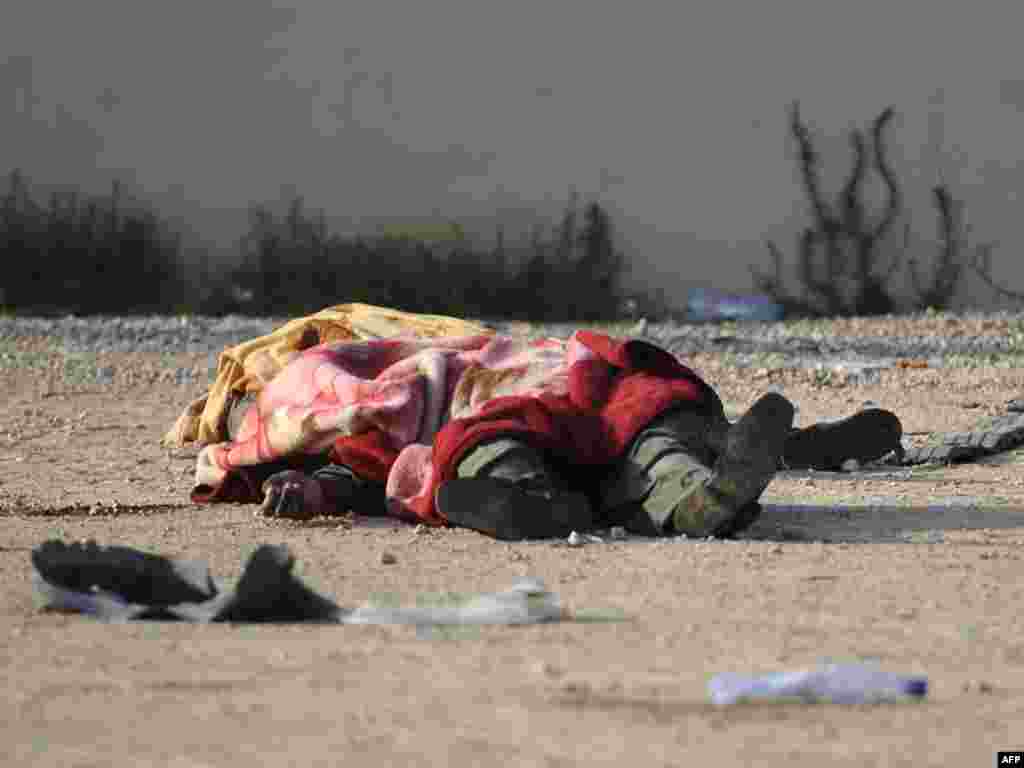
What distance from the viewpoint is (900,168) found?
48.3 feet

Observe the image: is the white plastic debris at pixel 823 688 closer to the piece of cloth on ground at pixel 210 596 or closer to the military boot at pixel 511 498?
the piece of cloth on ground at pixel 210 596

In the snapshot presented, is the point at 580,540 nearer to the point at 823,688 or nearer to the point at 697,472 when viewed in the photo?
the point at 697,472

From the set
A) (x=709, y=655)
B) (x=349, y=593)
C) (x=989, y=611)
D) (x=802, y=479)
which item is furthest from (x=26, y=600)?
(x=802, y=479)

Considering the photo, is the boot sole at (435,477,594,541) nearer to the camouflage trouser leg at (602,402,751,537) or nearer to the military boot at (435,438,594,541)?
the military boot at (435,438,594,541)

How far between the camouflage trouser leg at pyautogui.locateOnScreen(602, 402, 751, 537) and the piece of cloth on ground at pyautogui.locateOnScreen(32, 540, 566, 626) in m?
0.75

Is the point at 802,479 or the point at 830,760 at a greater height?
the point at 830,760

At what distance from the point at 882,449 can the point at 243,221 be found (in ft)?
26.7

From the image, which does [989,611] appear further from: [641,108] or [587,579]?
[641,108]

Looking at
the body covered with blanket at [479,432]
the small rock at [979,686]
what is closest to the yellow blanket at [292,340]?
the body covered with blanket at [479,432]

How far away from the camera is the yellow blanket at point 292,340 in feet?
20.7

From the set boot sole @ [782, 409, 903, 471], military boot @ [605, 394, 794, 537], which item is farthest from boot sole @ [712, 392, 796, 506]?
boot sole @ [782, 409, 903, 471]

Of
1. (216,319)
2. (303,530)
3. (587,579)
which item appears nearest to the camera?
(587,579)

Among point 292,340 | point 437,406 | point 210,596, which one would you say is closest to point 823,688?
point 210,596

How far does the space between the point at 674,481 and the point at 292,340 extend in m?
1.67
